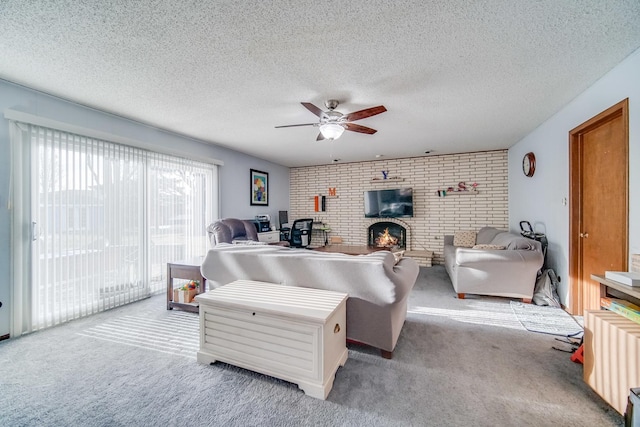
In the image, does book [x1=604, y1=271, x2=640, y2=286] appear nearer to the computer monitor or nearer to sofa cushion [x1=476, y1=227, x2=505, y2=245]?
sofa cushion [x1=476, y1=227, x2=505, y2=245]

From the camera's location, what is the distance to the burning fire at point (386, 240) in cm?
569

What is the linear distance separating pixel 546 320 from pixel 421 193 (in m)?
3.27

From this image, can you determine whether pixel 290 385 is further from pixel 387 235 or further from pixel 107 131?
pixel 387 235

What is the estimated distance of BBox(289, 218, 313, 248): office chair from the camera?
5949 millimetres

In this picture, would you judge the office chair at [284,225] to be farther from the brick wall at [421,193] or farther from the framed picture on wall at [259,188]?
the framed picture on wall at [259,188]

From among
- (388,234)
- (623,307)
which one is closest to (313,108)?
(623,307)

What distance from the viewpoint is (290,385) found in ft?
5.34

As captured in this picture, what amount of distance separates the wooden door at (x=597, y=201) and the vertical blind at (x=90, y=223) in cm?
485

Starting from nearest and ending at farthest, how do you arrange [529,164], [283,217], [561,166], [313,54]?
1. [313,54]
2. [561,166]
3. [529,164]
4. [283,217]

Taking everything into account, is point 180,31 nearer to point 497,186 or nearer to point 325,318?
point 325,318

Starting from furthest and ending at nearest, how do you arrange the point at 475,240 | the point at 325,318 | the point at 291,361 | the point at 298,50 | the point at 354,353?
the point at 475,240 < the point at 354,353 < the point at 298,50 < the point at 291,361 < the point at 325,318

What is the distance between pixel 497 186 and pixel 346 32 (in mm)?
4685

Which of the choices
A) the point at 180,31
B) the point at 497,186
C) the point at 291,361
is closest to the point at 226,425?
the point at 291,361

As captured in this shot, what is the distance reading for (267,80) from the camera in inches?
87.2
